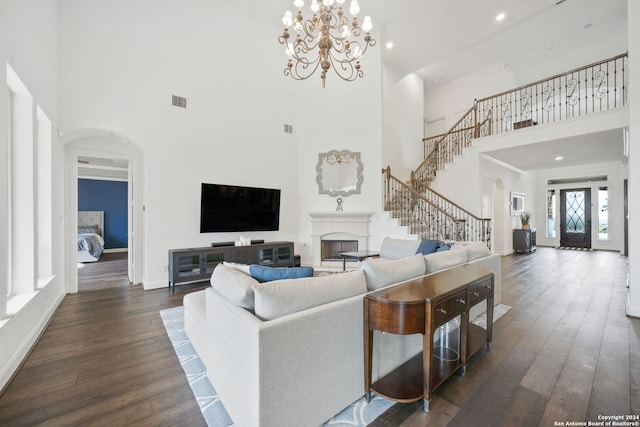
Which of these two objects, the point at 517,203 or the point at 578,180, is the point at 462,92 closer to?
the point at 517,203

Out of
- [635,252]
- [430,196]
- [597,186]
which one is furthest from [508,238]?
[635,252]

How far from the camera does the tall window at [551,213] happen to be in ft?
34.2

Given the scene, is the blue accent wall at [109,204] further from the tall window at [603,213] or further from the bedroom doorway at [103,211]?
the tall window at [603,213]

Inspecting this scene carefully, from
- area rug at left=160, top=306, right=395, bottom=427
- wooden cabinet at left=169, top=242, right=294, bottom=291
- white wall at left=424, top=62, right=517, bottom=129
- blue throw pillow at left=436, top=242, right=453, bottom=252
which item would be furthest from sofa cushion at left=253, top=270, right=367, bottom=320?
white wall at left=424, top=62, right=517, bottom=129

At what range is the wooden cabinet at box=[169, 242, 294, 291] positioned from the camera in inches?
179

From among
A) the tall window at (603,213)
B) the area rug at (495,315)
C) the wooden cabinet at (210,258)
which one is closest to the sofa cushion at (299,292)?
the area rug at (495,315)

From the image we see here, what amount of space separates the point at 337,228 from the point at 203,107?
11.9 feet

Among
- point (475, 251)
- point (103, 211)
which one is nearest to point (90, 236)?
point (103, 211)

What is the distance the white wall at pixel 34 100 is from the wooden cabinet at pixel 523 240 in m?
10.8

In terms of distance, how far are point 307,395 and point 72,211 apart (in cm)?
494

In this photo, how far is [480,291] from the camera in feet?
7.59

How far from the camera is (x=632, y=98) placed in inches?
133

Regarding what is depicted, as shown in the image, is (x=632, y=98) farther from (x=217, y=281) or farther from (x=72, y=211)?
(x=72, y=211)

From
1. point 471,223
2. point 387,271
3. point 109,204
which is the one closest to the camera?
point 387,271
